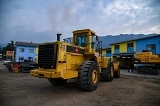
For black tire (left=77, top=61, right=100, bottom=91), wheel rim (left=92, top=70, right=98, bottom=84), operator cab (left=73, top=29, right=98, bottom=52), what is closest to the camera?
black tire (left=77, top=61, right=100, bottom=91)

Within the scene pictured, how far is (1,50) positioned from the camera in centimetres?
9269

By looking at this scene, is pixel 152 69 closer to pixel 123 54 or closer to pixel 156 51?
pixel 156 51

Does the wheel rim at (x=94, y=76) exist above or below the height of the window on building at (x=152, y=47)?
below

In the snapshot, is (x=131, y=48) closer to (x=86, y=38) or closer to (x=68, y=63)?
(x=86, y=38)

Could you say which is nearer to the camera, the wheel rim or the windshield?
the wheel rim

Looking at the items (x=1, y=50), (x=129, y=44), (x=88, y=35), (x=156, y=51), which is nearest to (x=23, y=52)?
(x=129, y=44)

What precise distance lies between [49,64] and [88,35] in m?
3.32

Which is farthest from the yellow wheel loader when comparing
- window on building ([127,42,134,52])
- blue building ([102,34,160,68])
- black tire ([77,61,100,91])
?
window on building ([127,42,134,52])

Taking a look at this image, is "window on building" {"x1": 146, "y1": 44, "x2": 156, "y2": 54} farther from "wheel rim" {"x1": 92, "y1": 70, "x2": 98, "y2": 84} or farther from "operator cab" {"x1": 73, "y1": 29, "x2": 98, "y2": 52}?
"wheel rim" {"x1": 92, "y1": 70, "x2": 98, "y2": 84}

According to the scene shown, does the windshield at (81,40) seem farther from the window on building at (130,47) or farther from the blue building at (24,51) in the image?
the blue building at (24,51)

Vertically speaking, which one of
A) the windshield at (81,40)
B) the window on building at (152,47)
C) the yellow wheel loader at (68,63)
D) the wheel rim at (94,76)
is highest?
the window on building at (152,47)

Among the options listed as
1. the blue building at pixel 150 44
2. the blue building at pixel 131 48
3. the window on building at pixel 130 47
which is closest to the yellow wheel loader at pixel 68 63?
the blue building at pixel 150 44

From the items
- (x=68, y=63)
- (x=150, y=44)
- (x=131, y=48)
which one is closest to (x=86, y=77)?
(x=68, y=63)

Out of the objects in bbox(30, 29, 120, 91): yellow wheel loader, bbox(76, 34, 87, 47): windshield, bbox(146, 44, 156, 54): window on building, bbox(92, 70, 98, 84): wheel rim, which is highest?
bbox(146, 44, 156, 54): window on building
